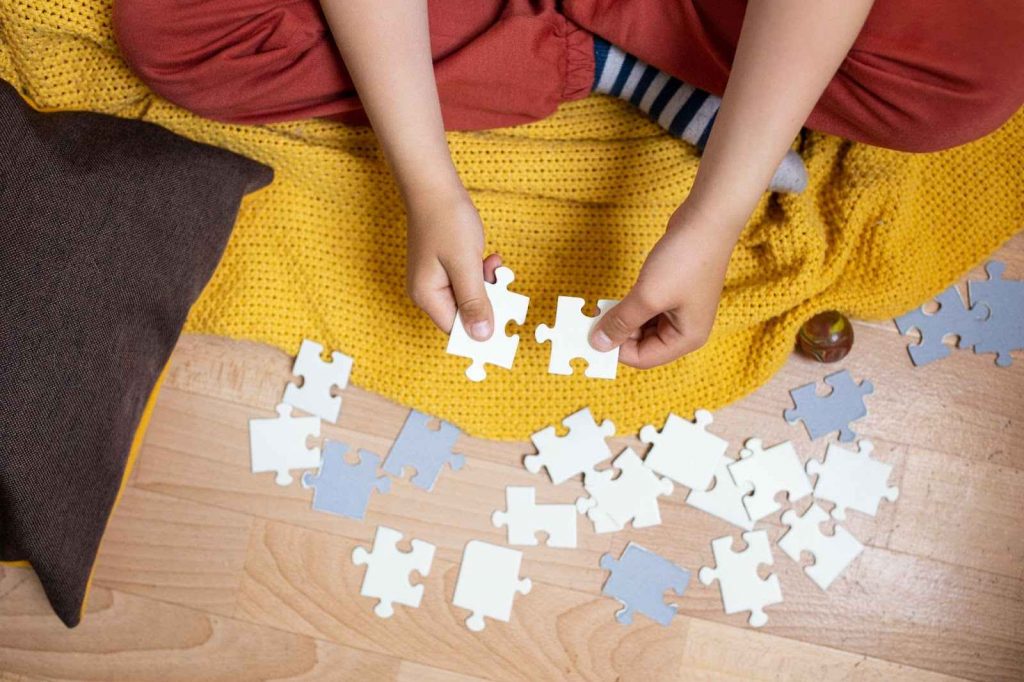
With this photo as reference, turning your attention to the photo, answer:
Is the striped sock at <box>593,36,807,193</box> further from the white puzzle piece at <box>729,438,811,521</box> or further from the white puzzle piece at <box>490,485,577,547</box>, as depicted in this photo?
the white puzzle piece at <box>490,485,577,547</box>

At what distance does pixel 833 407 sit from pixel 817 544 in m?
0.18

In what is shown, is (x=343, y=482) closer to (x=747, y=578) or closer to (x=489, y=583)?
(x=489, y=583)

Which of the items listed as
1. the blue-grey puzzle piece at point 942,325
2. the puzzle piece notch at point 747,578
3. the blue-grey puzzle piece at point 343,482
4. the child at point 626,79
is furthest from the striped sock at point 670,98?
the blue-grey puzzle piece at point 343,482

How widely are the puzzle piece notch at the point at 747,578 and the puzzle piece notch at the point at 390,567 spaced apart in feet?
1.16

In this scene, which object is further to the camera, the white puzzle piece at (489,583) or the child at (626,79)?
the white puzzle piece at (489,583)

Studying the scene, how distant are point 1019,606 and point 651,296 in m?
0.66

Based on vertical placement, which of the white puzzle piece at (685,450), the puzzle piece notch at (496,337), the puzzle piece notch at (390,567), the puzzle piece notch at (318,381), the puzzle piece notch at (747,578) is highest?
the puzzle piece notch at (496,337)

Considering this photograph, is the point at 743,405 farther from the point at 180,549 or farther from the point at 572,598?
the point at 180,549

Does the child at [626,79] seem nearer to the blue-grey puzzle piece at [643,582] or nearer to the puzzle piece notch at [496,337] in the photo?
the puzzle piece notch at [496,337]

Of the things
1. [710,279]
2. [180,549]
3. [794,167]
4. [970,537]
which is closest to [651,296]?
[710,279]

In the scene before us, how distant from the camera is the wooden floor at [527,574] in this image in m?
1.13

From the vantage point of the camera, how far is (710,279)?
943 mm

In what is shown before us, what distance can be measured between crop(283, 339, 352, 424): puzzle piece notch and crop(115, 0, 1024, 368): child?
237 millimetres

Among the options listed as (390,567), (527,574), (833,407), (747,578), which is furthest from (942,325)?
(390,567)
